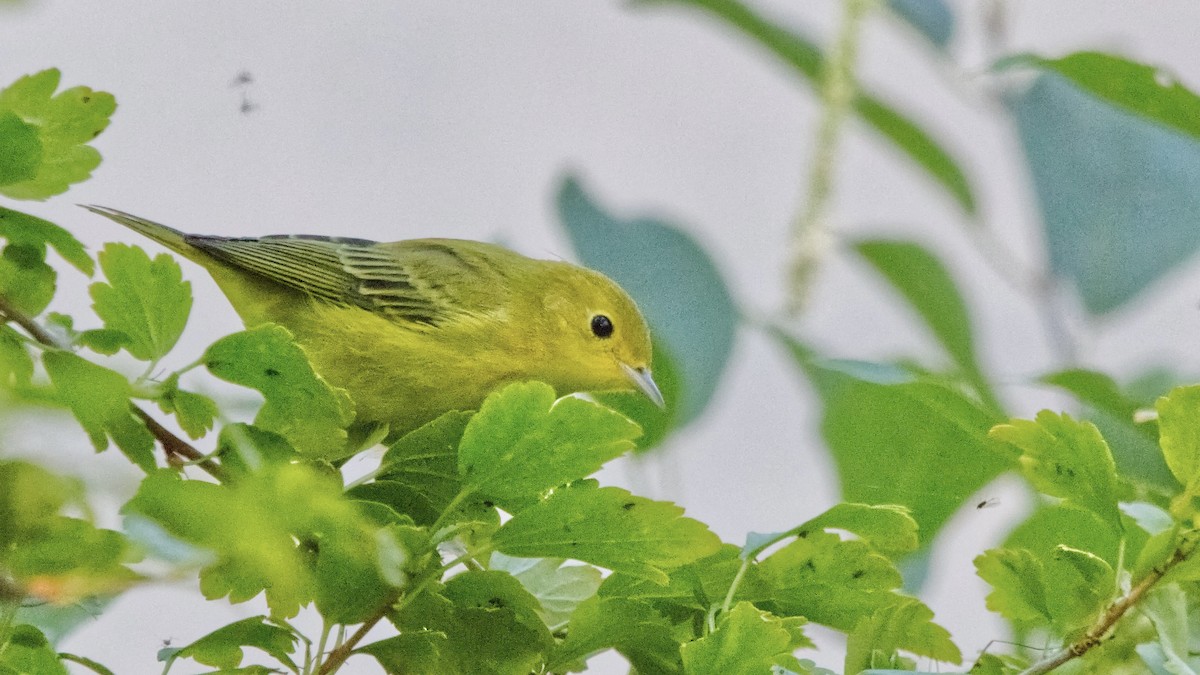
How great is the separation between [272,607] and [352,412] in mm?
101

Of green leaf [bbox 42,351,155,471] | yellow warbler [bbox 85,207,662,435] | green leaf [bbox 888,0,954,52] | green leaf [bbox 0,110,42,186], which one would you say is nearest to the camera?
green leaf [bbox 42,351,155,471]

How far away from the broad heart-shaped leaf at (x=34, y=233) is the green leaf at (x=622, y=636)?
0.32 metres

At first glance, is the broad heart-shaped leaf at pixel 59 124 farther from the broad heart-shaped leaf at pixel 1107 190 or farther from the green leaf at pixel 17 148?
the broad heart-shaped leaf at pixel 1107 190

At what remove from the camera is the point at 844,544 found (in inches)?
25.7

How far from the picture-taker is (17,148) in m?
0.61

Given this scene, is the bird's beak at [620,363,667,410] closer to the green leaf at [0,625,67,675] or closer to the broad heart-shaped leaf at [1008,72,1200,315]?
the broad heart-shaped leaf at [1008,72,1200,315]

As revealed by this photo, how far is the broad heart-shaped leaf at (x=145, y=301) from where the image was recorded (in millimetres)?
631

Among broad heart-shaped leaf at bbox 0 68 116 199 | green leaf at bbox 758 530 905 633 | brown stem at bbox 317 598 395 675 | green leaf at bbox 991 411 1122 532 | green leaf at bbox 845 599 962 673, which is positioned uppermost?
broad heart-shaped leaf at bbox 0 68 116 199

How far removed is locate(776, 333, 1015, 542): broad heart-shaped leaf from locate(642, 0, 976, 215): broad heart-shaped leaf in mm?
885

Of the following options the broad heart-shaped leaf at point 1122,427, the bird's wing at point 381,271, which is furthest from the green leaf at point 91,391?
the bird's wing at point 381,271

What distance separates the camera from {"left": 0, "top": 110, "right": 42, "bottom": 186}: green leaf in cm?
60

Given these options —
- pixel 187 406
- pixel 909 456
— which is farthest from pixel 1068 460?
pixel 187 406

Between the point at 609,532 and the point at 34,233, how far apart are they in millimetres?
332

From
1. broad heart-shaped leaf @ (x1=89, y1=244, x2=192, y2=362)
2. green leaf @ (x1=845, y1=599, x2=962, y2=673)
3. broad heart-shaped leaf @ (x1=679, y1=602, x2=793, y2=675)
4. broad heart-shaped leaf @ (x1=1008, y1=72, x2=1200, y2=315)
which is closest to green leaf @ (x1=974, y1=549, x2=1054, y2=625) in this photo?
green leaf @ (x1=845, y1=599, x2=962, y2=673)
